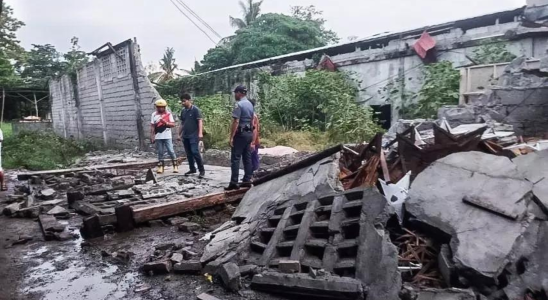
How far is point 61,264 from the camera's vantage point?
4156mm

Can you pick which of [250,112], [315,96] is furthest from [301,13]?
[250,112]

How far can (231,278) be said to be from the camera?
332cm

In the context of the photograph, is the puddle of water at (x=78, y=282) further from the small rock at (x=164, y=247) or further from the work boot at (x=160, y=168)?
the work boot at (x=160, y=168)

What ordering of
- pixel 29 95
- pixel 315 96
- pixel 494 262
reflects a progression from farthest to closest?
pixel 29 95, pixel 315 96, pixel 494 262

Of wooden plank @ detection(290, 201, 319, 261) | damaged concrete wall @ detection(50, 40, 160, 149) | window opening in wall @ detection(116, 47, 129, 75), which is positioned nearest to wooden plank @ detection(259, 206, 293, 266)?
wooden plank @ detection(290, 201, 319, 261)

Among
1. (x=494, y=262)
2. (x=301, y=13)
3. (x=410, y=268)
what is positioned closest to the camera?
(x=494, y=262)

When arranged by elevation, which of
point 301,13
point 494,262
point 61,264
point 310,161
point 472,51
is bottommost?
point 61,264

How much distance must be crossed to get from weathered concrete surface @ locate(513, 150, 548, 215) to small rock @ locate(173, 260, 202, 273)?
3.06 metres

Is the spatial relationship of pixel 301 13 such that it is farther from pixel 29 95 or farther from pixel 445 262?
pixel 445 262

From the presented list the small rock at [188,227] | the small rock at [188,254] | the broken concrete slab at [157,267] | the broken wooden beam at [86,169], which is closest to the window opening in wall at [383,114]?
the broken wooden beam at [86,169]

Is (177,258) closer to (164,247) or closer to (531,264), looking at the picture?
(164,247)

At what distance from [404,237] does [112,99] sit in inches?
575

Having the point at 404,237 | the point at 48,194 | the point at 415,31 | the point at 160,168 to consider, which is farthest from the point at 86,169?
the point at 415,31

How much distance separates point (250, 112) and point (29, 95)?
3018 cm
